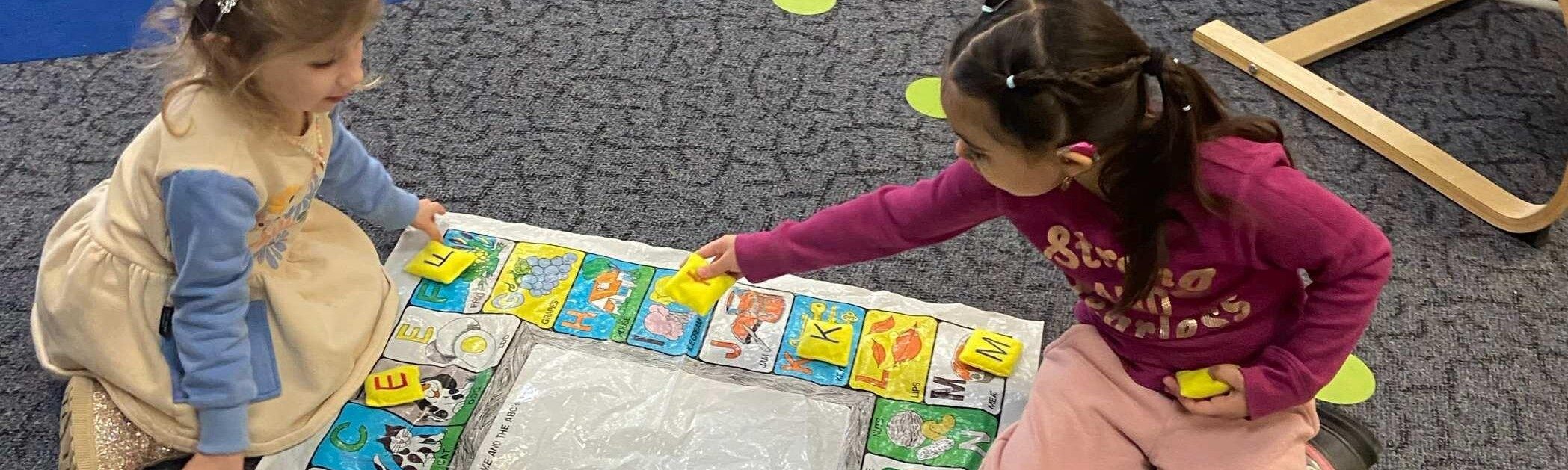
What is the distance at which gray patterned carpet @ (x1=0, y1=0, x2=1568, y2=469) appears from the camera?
1.15 meters

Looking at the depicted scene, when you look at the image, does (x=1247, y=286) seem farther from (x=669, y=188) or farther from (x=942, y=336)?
(x=669, y=188)

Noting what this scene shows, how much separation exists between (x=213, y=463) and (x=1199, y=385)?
0.80 meters

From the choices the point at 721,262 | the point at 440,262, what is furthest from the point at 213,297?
the point at 721,262

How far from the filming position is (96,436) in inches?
37.8

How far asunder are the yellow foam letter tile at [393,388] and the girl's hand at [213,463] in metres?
0.12

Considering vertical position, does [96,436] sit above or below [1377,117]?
above

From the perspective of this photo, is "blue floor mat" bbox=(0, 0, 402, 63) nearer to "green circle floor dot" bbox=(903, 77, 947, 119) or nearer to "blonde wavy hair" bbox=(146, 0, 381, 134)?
"blonde wavy hair" bbox=(146, 0, 381, 134)

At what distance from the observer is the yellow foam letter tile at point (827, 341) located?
1113 millimetres

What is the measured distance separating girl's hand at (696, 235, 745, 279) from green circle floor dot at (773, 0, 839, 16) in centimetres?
68

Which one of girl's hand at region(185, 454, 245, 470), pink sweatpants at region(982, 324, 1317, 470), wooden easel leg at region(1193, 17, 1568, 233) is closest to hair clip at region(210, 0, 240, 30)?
girl's hand at region(185, 454, 245, 470)

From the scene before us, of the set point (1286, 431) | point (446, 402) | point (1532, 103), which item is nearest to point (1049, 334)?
point (1286, 431)

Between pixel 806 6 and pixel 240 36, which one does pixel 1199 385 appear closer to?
pixel 240 36

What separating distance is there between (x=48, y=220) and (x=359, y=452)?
1.67 feet

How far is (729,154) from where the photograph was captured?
4.49 ft
